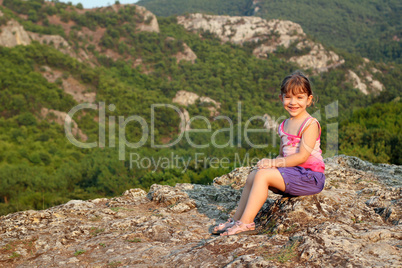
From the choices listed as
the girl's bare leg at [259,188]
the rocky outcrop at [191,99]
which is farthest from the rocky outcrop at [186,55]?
the girl's bare leg at [259,188]

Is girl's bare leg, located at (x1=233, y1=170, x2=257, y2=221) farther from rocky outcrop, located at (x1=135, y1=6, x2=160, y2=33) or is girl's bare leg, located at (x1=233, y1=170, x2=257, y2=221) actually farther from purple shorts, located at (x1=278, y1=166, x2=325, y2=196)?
rocky outcrop, located at (x1=135, y1=6, x2=160, y2=33)

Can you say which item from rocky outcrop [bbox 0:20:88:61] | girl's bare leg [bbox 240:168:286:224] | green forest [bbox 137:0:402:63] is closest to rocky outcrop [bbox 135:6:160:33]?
rocky outcrop [bbox 0:20:88:61]

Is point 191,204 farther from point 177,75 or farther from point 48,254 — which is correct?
point 177,75

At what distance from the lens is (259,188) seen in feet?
11.6

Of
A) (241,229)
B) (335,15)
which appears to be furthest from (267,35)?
(241,229)

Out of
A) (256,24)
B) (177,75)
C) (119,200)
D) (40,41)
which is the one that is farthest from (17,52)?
(256,24)

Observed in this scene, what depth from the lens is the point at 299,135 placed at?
3.74 metres

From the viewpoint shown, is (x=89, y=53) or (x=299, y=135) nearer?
(x=299, y=135)

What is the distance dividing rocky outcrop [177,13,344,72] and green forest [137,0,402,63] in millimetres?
40706

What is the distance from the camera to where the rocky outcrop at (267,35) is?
9296 centimetres

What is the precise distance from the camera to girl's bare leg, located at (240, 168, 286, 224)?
11.6 feet

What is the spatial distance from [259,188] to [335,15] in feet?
629

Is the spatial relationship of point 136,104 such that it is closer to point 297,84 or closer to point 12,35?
point 12,35

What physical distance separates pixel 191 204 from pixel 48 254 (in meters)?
1.98
